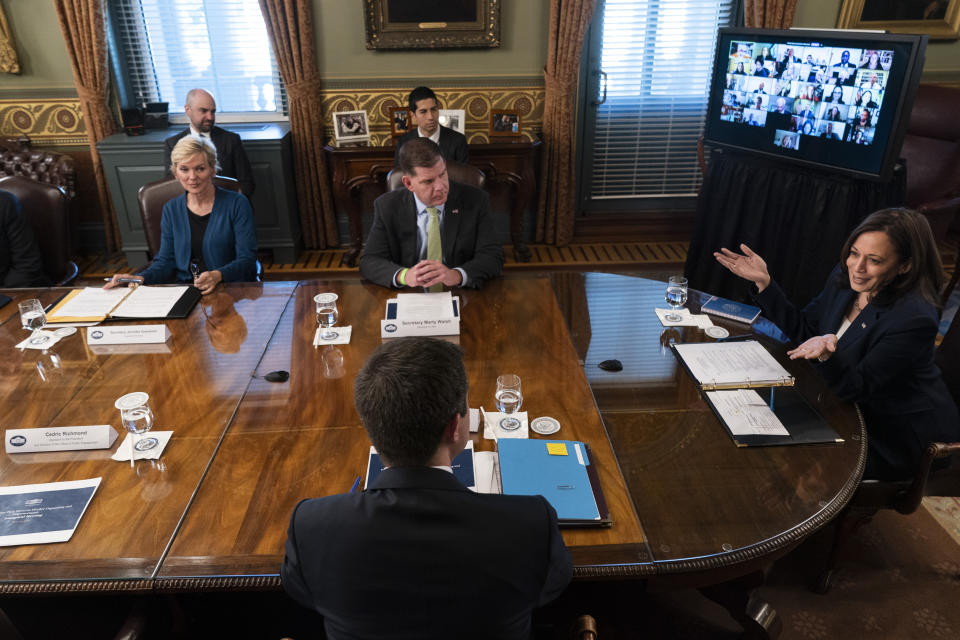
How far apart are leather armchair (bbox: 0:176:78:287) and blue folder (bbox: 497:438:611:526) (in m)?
2.50

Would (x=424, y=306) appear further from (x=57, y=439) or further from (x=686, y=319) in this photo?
(x=57, y=439)

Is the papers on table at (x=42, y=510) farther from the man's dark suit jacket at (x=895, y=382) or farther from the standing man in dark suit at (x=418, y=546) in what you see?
the man's dark suit jacket at (x=895, y=382)

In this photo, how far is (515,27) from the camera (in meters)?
4.76

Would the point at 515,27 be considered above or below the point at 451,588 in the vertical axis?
above

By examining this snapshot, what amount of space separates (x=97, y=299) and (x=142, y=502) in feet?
4.34

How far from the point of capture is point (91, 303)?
249 centimetres

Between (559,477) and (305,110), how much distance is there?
403cm

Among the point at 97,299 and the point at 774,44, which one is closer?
the point at 97,299

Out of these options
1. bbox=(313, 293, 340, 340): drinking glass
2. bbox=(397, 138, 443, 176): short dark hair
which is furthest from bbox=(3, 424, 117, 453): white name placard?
bbox=(397, 138, 443, 176): short dark hair

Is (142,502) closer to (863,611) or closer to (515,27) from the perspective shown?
(863,611)

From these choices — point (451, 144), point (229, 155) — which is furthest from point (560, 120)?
point (229, 155)

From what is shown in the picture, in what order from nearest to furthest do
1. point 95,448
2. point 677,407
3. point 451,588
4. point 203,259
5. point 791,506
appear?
1. point 451,588
2. point 791,506
3. point 95,448
4. point 677,407
5. point 203,259

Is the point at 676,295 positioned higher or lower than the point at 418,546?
lower

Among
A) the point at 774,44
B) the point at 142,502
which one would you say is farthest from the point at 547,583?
the point at 774,44
